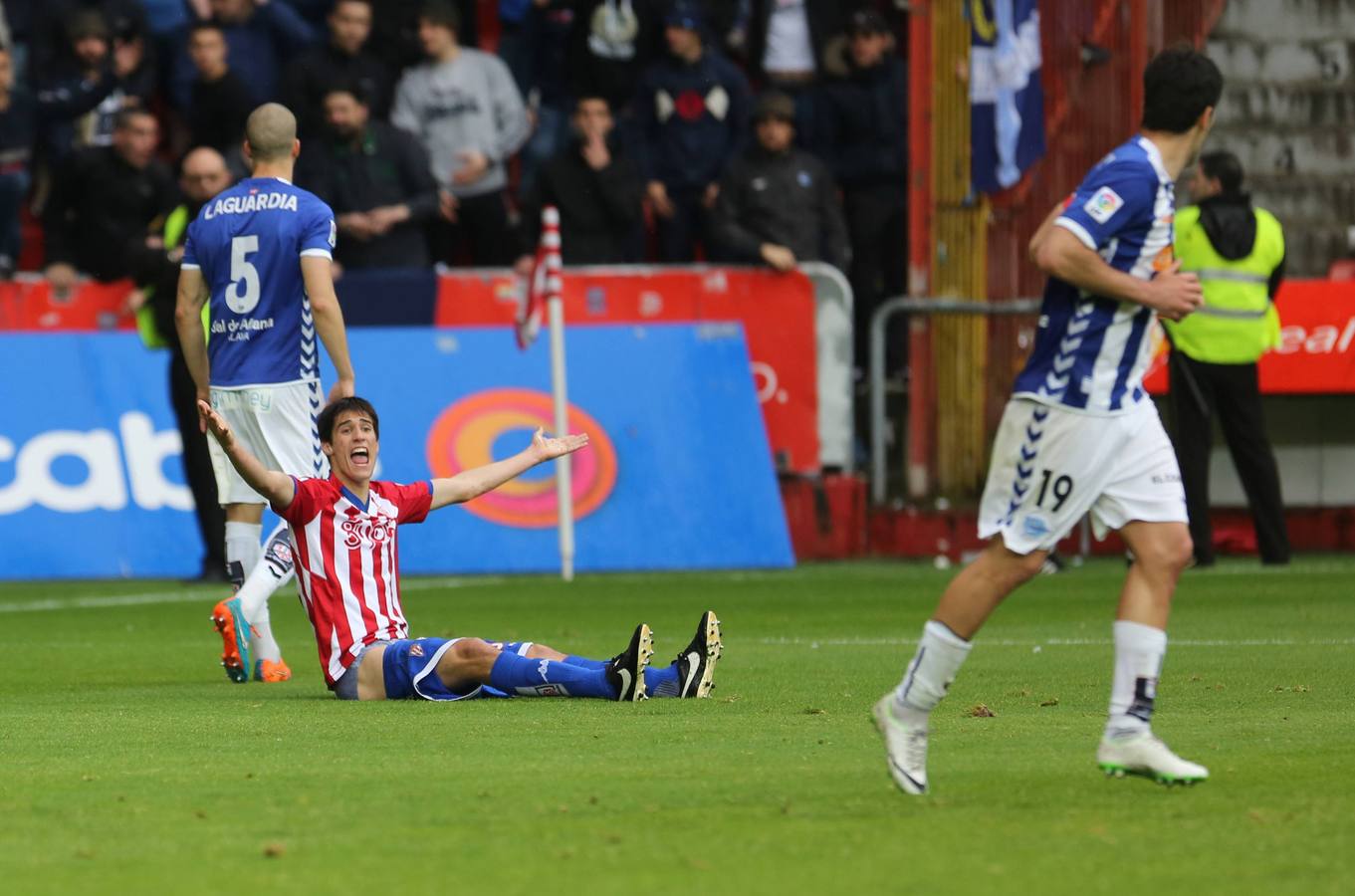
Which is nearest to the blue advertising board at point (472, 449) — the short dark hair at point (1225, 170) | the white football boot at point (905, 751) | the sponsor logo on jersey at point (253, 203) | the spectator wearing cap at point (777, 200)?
the spectator wearing cap at point (777, 200)

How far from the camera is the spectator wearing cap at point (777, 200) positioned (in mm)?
17531

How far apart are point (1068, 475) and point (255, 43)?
1321cm

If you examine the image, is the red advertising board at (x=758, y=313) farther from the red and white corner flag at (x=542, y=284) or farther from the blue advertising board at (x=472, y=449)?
the red and white corner flag at (x=542, y=284)

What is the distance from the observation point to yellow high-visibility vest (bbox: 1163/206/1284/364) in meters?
15.5

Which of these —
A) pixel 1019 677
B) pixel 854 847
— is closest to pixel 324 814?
pixel 854 847

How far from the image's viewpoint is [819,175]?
58.1ft

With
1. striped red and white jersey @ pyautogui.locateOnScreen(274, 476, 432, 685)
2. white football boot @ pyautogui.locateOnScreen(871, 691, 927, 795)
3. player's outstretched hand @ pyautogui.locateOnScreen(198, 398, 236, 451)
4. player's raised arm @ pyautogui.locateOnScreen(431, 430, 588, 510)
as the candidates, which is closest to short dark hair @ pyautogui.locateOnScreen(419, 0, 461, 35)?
player's raised arm @ pyautogui.locateOnScreen(431, 430, 588, 510)

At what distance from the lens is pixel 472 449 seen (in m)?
16.7

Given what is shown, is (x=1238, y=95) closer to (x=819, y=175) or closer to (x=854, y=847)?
(x=819, y=175)

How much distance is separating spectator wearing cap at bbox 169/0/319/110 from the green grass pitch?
7.63 m

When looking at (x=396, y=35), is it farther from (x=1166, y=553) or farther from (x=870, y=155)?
(x=1166, y=553)

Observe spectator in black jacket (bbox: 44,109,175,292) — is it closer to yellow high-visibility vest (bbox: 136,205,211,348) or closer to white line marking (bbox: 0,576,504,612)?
yellow high-visibility vest (bbox: 136,205,211,348)

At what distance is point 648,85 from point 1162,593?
12.2 metres

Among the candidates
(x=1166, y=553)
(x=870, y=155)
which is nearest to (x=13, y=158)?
(x=870, y=155)
